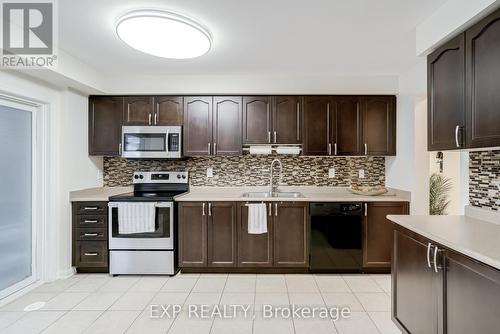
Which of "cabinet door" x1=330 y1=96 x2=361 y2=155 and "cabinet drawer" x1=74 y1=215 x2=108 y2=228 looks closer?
"cabinet drawer" x1=74 y1=215 x2=108 y2=228

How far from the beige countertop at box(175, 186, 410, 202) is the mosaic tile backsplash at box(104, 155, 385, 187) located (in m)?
0.07

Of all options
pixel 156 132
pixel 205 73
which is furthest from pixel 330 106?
pixel 156 132

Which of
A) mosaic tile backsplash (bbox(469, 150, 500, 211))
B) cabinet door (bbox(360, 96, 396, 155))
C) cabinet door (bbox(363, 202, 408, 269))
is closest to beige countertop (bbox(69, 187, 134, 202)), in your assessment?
cabinet door (bbox(363, 202, 408, 269))

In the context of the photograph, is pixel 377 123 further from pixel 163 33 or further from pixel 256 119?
pixel 163 33

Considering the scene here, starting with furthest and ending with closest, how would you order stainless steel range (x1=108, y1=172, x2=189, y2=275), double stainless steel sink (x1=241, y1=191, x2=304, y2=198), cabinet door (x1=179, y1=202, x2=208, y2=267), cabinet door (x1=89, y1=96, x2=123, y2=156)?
double stainless steel sink (x1=241, y1=191, x2=304, y2=198)
cabinet door (x1=89, y1=96, x2=123, y2=156)
cabinet door (x1=179, y1=202, x2=208, y2=267)
stainless steel range (x1=108, y1=172, x2=189, y2=275)

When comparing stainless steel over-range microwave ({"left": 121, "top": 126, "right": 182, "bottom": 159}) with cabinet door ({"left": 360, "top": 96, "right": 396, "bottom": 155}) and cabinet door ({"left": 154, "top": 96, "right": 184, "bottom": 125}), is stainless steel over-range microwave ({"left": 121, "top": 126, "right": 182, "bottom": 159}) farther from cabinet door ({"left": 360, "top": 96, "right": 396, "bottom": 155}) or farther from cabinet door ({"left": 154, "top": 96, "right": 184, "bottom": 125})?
cabinet door ({"left": 360, "top": 96, "right": 396, "bottom": 155})

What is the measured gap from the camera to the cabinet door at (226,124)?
3656 millimetres

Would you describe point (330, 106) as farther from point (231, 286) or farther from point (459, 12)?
point (231, 286)

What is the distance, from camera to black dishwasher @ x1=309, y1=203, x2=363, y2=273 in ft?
11.1

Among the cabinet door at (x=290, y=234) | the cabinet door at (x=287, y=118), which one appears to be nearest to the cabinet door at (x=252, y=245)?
the cabinet door at (x=290, y=234)

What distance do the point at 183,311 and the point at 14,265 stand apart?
5.92 feet

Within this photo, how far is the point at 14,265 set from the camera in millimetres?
2887

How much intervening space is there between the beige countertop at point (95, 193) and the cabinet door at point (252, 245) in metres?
1.62

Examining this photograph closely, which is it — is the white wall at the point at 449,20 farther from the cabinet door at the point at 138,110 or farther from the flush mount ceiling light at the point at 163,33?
the cabinet door at the point at 138,110
